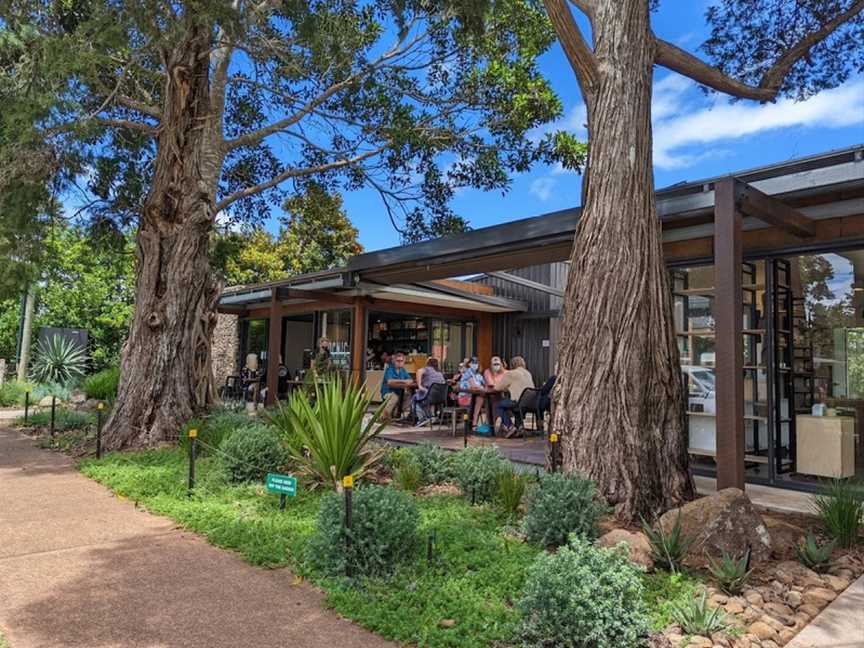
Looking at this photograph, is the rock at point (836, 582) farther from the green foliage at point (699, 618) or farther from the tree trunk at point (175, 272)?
the tree trunk at point (175, 272)

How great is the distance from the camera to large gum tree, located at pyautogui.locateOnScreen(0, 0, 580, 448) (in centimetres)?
737

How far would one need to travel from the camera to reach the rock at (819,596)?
10.7 feet

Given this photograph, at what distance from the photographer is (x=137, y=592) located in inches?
132

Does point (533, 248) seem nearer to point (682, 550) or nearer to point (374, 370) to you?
point (682, 550)

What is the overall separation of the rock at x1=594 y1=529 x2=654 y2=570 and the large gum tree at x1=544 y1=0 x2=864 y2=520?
27.9 inches

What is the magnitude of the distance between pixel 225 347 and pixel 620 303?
16471 millimetres

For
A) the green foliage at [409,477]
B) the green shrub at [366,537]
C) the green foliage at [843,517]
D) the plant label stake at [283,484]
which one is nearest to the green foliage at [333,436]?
the green foliage at [409,477]

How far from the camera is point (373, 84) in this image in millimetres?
9555

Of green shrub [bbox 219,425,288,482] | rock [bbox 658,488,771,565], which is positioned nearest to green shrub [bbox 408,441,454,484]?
green shrub [bbox 219,425,288,482]

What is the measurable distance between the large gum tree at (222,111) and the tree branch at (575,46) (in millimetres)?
2516

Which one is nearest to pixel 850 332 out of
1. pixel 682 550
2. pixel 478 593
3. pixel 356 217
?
pixel 682 550

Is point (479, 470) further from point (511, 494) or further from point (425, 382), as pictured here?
point (425, 382)

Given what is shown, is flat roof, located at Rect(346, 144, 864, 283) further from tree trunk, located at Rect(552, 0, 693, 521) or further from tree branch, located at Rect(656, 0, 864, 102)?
tree branch, located at Rect(656, 0, 864, 102)

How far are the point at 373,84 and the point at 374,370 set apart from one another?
289 inches
